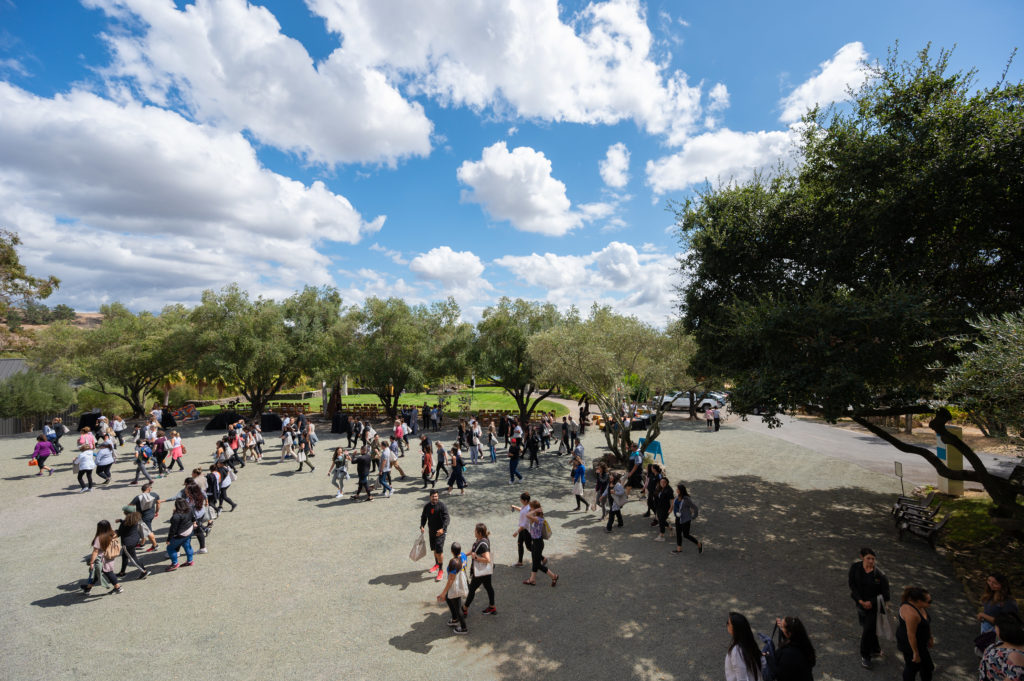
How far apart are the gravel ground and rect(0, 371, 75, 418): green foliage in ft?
56.2

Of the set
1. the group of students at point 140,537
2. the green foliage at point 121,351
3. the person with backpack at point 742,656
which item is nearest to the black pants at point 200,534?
the group of students at point 140,537

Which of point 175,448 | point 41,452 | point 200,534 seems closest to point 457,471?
point 200,534

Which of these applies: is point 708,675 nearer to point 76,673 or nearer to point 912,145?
point 76,673

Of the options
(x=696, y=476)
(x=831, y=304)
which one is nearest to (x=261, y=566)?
(x=831, y=304)

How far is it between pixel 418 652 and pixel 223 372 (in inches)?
1040

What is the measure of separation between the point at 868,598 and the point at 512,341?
2202 centimetres

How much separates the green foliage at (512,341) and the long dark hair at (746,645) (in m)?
21.2

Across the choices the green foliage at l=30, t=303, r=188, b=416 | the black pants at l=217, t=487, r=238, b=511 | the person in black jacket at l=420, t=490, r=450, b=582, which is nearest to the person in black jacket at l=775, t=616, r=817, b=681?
the person in black jacket at l=420, t=490, r=450, b=582

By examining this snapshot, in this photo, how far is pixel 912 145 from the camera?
861 cm

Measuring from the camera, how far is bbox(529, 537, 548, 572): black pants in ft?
27.9

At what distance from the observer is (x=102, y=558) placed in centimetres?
814

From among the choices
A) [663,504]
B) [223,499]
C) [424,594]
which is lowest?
[424,594]

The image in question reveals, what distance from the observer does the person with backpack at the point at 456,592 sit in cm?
687

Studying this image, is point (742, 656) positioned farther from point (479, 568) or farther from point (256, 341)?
point (256, 341)
